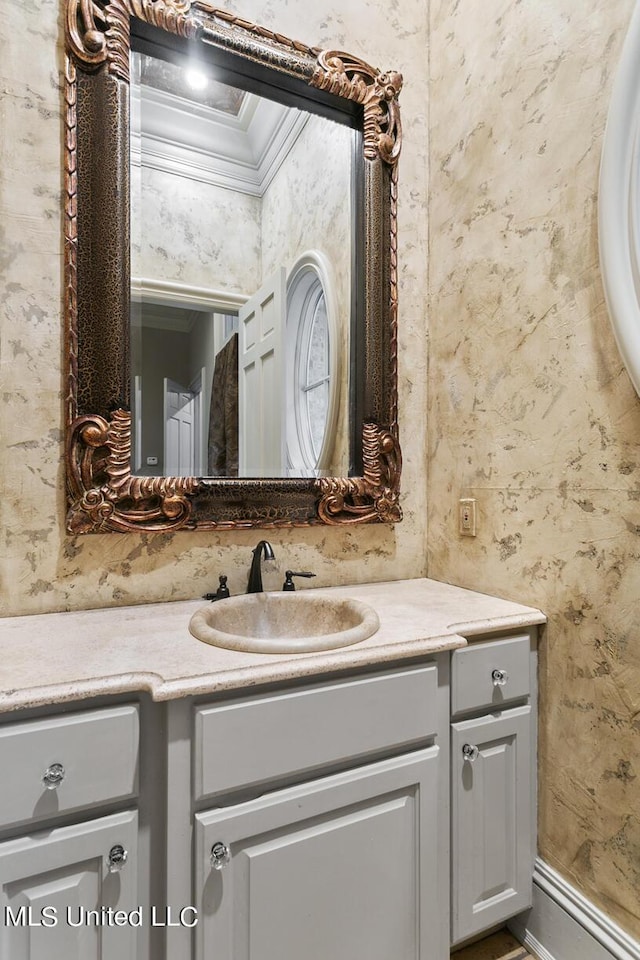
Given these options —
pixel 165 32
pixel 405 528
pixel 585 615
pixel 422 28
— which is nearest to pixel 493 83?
pixel 422 28

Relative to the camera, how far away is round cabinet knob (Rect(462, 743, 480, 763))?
1.16 meters

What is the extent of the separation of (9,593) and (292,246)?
116 centimetres

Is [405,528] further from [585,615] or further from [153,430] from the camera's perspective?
[153,430]

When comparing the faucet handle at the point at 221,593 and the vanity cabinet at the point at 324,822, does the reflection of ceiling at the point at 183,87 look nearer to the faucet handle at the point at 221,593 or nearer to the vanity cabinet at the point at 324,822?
the faucet handle at the point at 221,593

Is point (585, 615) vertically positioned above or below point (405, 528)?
below

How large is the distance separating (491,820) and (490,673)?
346mm

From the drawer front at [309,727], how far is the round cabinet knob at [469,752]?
0.15 meters

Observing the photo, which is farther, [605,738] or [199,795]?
[605,738]

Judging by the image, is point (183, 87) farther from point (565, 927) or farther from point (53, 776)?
point (565, 927)

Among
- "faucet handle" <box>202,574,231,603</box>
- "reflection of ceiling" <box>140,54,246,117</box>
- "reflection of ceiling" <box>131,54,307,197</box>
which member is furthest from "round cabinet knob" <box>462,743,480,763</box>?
"reflection of ceiling" <box>140,54,246,117</box>

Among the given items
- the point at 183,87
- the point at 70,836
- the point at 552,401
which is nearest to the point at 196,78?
the point at 183,87

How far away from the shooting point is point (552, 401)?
1.24 meters

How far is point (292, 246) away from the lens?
4.78 feet

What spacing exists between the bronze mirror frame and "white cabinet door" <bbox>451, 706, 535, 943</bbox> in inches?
27.3
